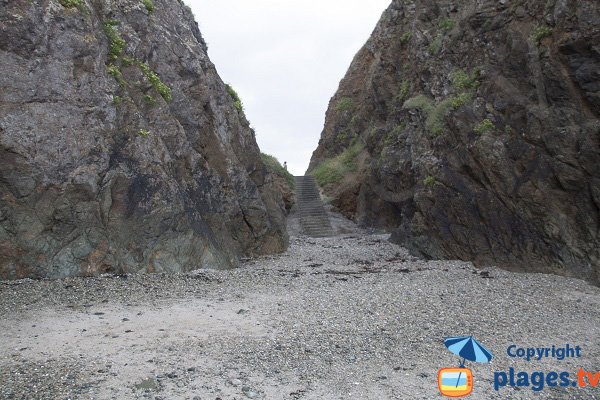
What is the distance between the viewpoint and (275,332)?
7.80 meters

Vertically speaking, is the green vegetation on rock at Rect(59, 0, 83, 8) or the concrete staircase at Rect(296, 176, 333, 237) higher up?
the green vegetation on rock at Rect(59, 0, 83, 8)

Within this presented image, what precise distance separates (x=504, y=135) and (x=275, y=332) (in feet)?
32.9

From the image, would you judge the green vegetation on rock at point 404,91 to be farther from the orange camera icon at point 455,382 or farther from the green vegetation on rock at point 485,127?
the orange camera icon at point 455,382

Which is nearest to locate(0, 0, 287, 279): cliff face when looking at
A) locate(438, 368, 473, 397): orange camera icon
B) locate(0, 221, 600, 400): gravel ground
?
locate(0, 221, 600, 400): gravel ground

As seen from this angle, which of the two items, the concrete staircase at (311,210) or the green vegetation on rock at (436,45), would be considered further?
the concrete staircase at (311,210)

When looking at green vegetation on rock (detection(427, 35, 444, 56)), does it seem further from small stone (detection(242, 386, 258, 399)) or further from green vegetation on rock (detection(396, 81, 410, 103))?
small stone (detection(242, 386, 258, 399))

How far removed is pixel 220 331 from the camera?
25.7 feet

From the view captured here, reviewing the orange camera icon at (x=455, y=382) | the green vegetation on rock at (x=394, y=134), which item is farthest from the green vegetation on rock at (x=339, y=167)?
the orange camera icon at (x=455, y=382)

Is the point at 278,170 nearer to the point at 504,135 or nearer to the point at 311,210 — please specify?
the point at 311,210

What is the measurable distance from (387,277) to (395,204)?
11708 millimetres

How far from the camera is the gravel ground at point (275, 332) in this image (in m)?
5.87

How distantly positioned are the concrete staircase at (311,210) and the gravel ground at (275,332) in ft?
44.2

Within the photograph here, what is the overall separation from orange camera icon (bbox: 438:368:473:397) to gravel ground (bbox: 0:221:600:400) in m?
0.13

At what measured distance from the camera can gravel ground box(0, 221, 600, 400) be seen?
587 centimetres
